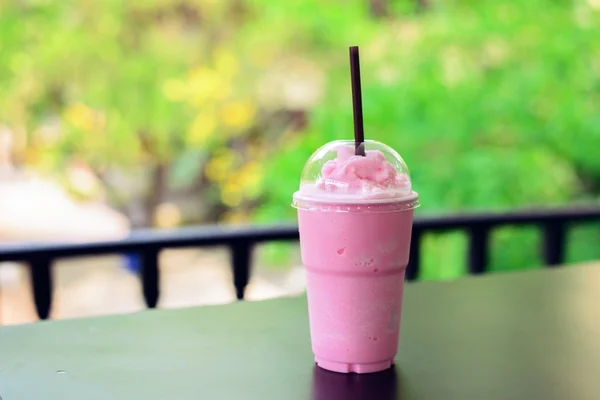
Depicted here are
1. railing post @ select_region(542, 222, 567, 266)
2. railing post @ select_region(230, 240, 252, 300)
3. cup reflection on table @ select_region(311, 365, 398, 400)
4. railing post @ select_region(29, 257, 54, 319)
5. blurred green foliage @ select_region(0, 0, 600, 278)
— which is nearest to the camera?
cup reflection on table @ select_region(311, 365, 398, 400)

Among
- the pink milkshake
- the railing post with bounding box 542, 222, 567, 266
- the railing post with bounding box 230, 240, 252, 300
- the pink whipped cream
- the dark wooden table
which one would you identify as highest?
the pink whipped cream

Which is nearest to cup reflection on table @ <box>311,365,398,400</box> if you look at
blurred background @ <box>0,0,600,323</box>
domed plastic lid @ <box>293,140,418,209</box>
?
domed plastic lid @ <box>293,140,418,209</box>

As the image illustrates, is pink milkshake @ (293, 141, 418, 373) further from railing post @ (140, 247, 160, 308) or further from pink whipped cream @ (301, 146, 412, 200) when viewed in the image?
railing post @ (140, 247, 160, 308)

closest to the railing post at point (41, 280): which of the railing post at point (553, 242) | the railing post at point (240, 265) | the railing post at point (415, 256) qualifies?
the railing post at point (240, 265)

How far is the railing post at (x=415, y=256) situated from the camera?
1972mm

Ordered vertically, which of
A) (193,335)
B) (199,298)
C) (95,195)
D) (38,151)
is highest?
(193,335)

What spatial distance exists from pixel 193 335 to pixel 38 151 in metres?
4.05

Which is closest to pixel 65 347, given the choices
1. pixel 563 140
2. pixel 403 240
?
pixel 403 240

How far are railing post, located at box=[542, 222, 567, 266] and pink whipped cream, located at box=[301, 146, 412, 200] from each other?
4.79 feet

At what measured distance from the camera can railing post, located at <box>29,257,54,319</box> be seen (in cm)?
164

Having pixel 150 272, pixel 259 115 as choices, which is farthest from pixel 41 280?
pixel 259 115

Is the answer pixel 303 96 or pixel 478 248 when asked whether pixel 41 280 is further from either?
pixel 303 96

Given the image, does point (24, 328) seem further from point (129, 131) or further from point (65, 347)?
point (129, 131)

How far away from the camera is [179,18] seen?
4.70 meters
